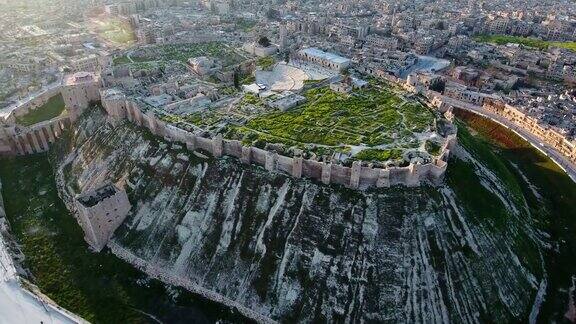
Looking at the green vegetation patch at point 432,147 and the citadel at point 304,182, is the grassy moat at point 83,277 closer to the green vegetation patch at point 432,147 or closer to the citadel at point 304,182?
the citadel at point 304,182

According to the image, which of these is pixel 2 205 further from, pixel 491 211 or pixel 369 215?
pixel 491 211

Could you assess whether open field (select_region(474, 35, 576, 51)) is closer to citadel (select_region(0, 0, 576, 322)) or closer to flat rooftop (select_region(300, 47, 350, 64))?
citadel (select_region(0, 0, 576, 322))

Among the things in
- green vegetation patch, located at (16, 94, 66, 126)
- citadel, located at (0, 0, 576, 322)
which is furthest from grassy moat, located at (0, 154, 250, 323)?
green vegetation patch, located at (16, 94, 66, 126)

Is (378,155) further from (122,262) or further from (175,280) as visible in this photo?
(122,262)

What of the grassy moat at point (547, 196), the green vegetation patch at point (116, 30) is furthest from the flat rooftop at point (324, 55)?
the green vegetation patch at point (116, 30)

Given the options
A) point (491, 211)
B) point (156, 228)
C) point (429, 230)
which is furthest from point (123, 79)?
point (491, 211)

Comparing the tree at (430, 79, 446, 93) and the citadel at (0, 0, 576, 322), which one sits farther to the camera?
the tree at (430, 79, 446, 93)
